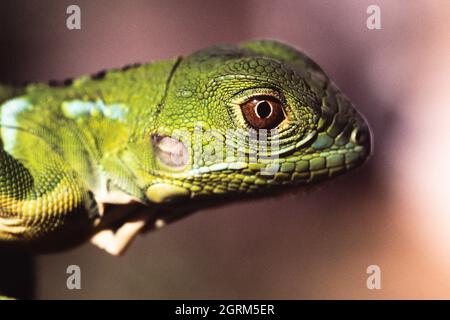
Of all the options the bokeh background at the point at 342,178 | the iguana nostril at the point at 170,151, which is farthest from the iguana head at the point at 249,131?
the bokeh background at the point at 342,178

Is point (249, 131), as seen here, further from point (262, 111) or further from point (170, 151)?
point (170, 151)

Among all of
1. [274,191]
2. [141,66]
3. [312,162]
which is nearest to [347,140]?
[312,162]

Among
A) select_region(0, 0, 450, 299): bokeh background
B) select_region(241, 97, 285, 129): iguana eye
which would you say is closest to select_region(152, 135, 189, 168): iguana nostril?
select_region(241, 97, 285, 129): iguana eye

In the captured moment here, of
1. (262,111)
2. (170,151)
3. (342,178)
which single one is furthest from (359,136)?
(342,178)

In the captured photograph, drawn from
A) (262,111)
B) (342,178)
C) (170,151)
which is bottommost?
(170,151)

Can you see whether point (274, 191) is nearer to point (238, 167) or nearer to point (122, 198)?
point (238, 167)

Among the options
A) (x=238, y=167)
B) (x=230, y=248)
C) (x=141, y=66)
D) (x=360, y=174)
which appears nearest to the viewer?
(x=238, y=167)

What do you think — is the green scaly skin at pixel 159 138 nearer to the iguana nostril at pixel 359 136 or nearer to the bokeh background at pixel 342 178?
the iguana nostril at pixel 359 136
